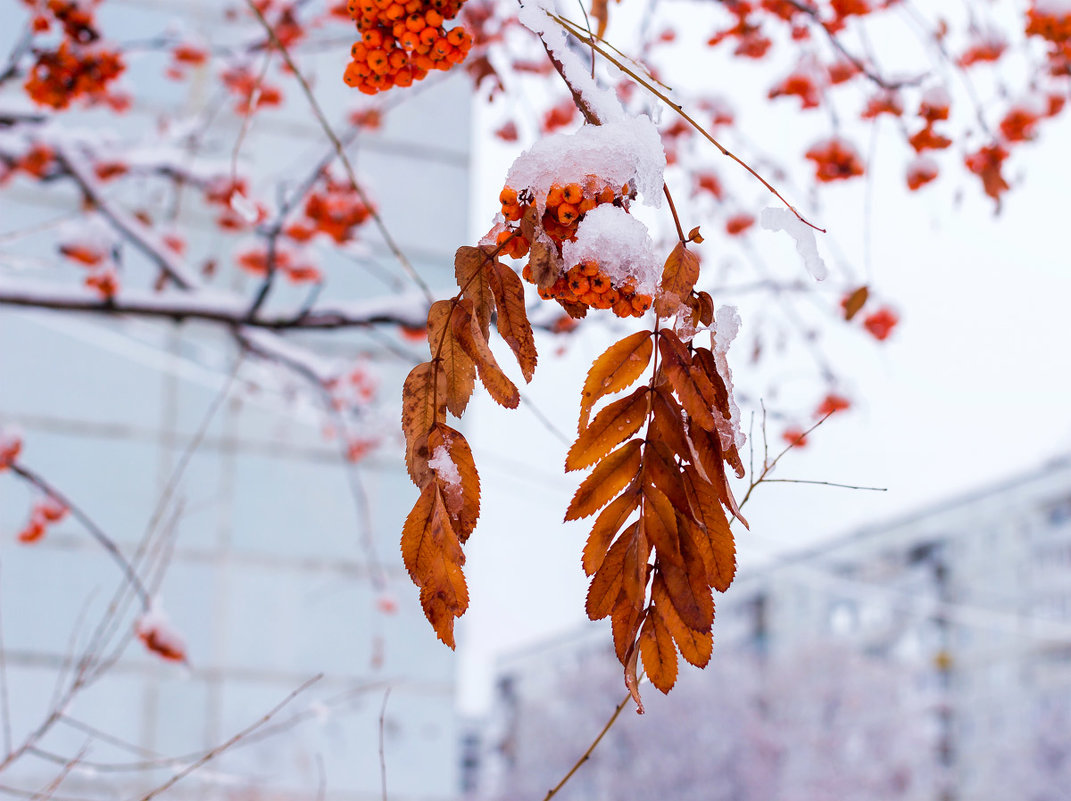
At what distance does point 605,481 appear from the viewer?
777mm

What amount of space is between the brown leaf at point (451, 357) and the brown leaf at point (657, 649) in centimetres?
22

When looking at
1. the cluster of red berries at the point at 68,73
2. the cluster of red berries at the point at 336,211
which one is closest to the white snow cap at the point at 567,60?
the cluster of red berries at the point at 68,73

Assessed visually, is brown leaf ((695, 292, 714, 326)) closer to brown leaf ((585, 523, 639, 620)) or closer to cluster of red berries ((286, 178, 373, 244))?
brown leaf ((585, 523, 639, 620))

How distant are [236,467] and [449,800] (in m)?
2.03

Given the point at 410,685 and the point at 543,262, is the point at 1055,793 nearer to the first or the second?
the point at 410,685

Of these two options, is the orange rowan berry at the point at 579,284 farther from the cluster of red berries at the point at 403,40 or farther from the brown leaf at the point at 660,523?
the cluster of red berries at the point at 403,40

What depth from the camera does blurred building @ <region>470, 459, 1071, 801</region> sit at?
25.5 m

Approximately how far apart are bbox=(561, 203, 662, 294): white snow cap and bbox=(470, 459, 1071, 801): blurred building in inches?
792

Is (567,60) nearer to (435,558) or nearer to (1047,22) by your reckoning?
(435,558)

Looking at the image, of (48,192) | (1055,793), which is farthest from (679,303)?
(1055,793)

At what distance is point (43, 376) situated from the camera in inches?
200

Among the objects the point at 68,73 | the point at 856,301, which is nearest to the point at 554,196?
the point at 856,301

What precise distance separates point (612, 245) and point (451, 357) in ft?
0.49

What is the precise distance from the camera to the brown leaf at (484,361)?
75 centimetres
